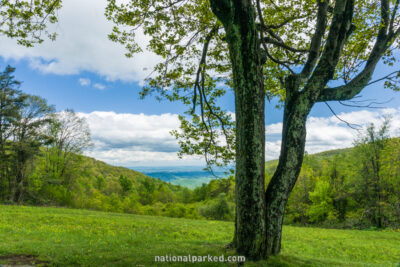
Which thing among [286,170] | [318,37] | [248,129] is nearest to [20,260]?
[248,129]

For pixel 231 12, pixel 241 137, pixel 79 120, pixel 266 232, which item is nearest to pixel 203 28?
pixel 231 12

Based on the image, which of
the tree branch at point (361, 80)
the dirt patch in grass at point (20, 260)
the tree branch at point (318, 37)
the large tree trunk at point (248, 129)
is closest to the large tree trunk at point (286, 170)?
the large tree trunk at point (248, 129)

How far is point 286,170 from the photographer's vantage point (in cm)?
562

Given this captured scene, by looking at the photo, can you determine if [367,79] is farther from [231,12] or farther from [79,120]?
[79,120]

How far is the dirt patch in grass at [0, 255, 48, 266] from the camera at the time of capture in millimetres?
5594

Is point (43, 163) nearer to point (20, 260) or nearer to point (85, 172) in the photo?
point (85, 172)

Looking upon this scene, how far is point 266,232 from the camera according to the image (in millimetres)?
→ 5422

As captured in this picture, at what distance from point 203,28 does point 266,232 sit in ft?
26.0

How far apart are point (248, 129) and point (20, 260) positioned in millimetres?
7179

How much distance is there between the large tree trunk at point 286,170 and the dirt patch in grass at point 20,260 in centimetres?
600

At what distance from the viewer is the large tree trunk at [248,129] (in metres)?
5.23

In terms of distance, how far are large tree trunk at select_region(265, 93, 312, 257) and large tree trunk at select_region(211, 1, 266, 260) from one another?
11.7 inches

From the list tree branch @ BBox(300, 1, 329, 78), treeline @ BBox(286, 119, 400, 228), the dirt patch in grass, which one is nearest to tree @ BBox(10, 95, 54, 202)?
the dirt patch in grass

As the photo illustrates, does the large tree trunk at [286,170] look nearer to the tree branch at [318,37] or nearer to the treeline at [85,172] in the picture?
the tree branch at [318,37]
